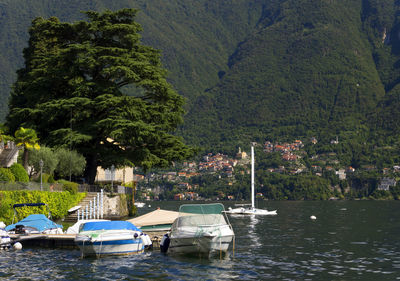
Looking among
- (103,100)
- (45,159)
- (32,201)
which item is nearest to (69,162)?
(45,159)

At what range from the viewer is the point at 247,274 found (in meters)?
25.5

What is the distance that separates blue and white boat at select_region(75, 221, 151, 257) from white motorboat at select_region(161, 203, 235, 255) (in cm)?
184

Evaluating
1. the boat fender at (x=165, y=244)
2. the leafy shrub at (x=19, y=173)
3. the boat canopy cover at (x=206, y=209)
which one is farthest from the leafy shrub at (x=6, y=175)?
the boat canopy cover at (x=206, y=209)

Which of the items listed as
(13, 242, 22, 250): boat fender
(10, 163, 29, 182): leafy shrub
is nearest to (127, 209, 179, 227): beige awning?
(13, 242, 22, 250): boat fender

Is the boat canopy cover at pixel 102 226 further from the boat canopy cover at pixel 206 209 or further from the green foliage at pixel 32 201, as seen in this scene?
the green foliage at pixel 32 201

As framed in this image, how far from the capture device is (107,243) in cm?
2988

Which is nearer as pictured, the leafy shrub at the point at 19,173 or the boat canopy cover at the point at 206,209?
the boat canopy cover at the point at 206,209

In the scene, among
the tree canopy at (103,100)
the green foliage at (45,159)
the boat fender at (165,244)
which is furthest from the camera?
the tree canopy at (103,100)

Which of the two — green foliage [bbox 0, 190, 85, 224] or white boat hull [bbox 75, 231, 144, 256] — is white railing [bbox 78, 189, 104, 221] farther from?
white boat hull [bbox 75, 231, 144, 256]

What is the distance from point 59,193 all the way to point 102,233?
18666 millimetres

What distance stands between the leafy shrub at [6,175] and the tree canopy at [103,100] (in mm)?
7646

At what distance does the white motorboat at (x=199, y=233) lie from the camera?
29.3 metres

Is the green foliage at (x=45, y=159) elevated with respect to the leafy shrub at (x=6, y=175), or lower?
elevated

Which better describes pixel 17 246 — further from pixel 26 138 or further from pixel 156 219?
pixel 26 138
